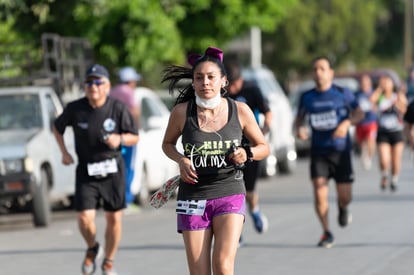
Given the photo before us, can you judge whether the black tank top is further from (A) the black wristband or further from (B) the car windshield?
(B) the car windshield

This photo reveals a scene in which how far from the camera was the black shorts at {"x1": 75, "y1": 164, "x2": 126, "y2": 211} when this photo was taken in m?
10.6

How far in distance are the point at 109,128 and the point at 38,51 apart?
10110mm

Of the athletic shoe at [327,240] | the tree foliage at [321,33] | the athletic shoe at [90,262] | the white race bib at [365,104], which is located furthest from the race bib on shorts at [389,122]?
the tree foliage at [321,33]

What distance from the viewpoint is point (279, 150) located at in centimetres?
2269

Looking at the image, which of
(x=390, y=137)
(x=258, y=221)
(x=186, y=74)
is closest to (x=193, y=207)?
(x=186, y=74)

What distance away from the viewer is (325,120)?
40.4ft

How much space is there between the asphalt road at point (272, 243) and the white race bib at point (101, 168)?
3.24 ft

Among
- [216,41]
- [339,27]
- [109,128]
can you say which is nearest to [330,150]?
[109,128]

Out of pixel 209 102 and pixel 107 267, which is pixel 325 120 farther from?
pixel 209 102

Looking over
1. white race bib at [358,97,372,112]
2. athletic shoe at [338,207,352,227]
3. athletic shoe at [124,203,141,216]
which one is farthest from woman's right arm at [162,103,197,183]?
white race bib at [358,97,372,112]

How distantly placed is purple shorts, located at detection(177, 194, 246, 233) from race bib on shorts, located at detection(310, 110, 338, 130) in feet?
16.2

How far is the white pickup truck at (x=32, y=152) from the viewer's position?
15047 mm

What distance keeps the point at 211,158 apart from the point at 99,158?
→ 3.37 metres

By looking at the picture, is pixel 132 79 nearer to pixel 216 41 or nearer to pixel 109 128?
pixel 109 128
